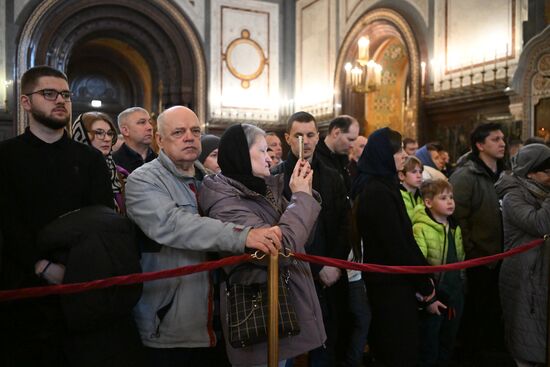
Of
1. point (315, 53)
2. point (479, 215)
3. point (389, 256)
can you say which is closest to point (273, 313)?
point (389, 256)

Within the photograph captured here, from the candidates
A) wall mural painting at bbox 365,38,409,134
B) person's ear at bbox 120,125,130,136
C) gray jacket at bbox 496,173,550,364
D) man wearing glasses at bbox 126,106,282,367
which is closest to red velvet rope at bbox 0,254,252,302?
man wearing glasses at bbox 126,106,282,367

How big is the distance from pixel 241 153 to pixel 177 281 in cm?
62

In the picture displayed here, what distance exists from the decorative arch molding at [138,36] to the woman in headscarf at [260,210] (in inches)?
393

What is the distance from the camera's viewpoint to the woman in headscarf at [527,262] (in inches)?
127

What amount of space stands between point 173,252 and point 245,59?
36.7 feet

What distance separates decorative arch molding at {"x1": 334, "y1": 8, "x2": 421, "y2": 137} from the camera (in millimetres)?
9148

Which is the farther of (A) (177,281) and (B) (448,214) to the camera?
(B) (448,214)

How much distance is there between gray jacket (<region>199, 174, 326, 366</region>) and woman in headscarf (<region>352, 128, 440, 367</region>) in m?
0.83

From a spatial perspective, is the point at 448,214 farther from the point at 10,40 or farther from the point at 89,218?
the point at 10,40

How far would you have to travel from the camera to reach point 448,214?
345cm

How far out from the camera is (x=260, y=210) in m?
2.21

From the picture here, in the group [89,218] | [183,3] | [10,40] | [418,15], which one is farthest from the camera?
[183,3]

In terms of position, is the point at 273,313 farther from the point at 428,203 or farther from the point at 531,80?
the point at 531,80

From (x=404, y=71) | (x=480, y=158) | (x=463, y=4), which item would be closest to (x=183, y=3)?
(x=404, y=71)
